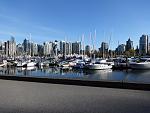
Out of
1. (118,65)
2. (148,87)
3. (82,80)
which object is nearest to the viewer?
(148,87)

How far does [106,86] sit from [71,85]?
2.18 m

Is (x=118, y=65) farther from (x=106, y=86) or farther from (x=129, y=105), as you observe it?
(x=129, y=105)

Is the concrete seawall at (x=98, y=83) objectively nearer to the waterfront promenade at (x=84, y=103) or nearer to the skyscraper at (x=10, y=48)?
the waterfront promenade at (x=84, y=103)

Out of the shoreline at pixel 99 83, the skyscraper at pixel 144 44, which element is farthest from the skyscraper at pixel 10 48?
the shoreline at pixel 99 83

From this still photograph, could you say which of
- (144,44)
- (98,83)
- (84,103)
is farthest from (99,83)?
(144,44)

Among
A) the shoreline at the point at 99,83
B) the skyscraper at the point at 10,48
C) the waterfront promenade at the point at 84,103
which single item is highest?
the skyscraper at the point at 10,48

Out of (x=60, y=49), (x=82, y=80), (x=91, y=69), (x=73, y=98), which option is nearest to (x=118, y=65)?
(x=91, y=69)

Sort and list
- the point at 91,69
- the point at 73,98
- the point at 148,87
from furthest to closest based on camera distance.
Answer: the point at 91,69, the point at 148,87, the point at 73,98

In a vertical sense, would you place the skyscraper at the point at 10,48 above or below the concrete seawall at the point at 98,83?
above

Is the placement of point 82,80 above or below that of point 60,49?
below

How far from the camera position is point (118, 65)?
63.9 metres

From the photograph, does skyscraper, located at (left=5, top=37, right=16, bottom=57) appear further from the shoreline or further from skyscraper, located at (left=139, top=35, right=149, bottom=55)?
the shoreline

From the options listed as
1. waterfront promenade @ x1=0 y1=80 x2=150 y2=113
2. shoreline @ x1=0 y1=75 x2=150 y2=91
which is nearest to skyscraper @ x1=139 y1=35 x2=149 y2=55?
shoreline @ x1=0 y1=75 x2=150 y2=91

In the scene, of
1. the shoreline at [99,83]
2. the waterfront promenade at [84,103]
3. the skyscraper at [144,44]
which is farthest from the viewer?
the skyscraper at [144,44]
